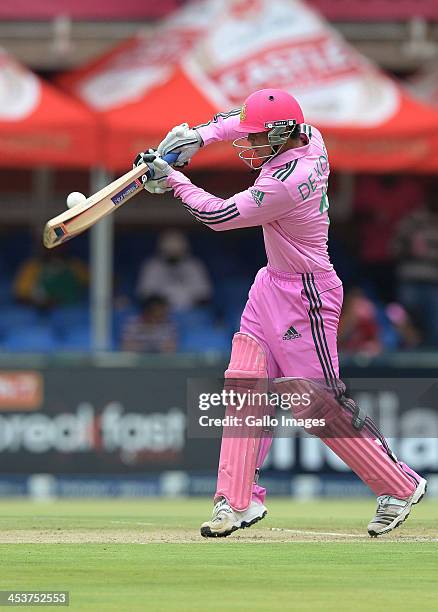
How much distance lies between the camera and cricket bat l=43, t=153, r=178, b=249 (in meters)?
7.96

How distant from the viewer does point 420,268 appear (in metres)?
18.6

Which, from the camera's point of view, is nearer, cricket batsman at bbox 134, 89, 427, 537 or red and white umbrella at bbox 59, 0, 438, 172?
cricket batsman at bbox 134, 89, 427, 537

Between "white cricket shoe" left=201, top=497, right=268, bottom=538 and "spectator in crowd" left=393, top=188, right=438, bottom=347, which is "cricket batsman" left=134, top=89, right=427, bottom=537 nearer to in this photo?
"white cricket shoe" left=201, top=497, right=268, bottom=538

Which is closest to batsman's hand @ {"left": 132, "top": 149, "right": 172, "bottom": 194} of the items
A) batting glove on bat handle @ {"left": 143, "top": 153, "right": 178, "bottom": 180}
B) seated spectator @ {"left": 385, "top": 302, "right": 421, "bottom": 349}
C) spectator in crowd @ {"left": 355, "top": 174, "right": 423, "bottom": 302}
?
batting glove on bat handle @ {"left": 143, "top": 153, "right": 178, "bottom": 180}

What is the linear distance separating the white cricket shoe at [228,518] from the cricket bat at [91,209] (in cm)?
159

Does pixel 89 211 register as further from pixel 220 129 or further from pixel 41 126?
pixel 41 126

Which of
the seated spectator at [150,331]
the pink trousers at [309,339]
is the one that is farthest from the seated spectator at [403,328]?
the pink trousers at [309,339]

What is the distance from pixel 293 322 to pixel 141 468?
23.0 feet

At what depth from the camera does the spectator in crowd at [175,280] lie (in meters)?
17.4

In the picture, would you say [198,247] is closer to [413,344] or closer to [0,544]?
[413,344]

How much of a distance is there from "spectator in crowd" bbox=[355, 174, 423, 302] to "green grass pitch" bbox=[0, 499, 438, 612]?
10.2 metres

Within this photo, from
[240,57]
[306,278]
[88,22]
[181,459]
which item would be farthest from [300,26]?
[306,278]

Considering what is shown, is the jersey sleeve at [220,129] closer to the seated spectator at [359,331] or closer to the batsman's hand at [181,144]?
the batsman's hand at [181,144]

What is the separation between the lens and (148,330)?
639 inches
